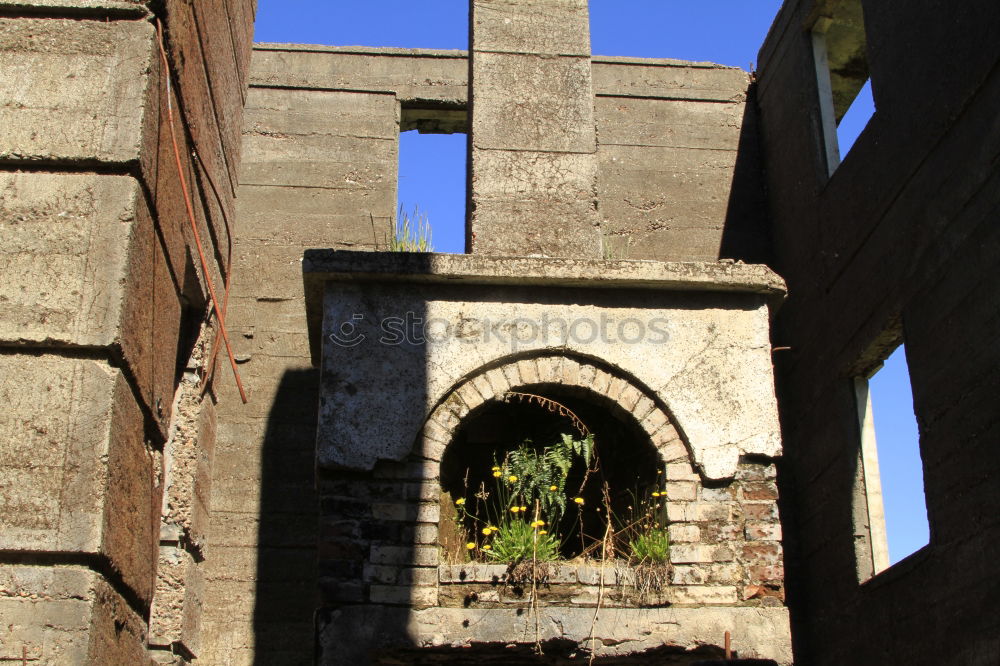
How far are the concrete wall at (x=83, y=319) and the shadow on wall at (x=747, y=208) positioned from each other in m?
5.97

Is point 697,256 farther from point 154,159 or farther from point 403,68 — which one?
point 154,159

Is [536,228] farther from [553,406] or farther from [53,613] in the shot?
[53,613]

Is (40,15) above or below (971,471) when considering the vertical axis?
above

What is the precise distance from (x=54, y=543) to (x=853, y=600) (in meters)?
5.47

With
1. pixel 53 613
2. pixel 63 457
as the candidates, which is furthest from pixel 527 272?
pixel 53 613

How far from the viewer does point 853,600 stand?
23.6 feet

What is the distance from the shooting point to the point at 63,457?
3365 millimetres

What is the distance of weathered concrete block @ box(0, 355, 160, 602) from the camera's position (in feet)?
10.8

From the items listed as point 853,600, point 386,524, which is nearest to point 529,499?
point 386,524

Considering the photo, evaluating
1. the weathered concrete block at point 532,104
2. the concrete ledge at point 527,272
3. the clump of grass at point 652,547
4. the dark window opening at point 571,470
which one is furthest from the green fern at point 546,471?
the weathered concrete block at point 532,104

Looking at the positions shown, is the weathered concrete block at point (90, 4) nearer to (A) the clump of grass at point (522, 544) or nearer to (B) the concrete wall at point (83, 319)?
(B) the concrete wall at point (83, 319)

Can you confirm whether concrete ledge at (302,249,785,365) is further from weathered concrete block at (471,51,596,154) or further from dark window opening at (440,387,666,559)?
weathered concrete block at (471,51,596,154)

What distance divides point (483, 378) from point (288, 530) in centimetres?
283

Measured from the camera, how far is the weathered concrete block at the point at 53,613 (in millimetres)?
3148
